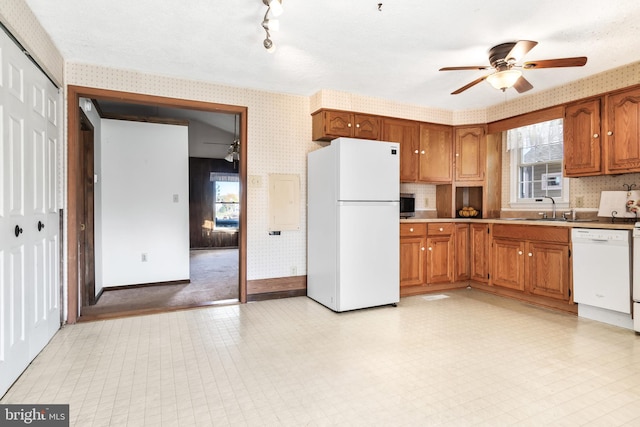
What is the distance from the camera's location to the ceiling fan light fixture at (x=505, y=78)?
2.82 metres

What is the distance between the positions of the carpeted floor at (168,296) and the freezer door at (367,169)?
6.39ft

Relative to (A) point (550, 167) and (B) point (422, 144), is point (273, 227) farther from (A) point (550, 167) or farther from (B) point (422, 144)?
(A) point (550, 167)

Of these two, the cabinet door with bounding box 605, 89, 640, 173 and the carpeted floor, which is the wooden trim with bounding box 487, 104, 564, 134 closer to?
the cabinet door with bounding box 605, 89, 640, 173

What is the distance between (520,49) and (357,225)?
2.02m

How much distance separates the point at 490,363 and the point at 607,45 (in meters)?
2.76

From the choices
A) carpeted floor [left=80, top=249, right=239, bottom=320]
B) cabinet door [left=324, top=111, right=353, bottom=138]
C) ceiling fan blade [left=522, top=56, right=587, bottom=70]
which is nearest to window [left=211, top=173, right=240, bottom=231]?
carpeted floor [left=80, top=249, right=239, bottom=320]

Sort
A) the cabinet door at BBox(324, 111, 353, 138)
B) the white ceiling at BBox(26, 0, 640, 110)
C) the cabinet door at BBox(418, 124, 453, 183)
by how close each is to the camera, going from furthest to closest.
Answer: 1. the cabinet door at BBox(418, 124, 453, 183)
2. the cabinet door at BBox(324, 111, 353, 138)
3. the white ceiling at BBox(26, 0, 640, 110)

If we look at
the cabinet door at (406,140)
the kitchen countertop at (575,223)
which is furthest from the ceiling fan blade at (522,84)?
the cabinet door at (406,140)

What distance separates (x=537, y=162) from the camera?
14.5ft

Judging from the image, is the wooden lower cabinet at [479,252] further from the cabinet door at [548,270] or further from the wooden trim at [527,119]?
the wooden trim at [527,119]

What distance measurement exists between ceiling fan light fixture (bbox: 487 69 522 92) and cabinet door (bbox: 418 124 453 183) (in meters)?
1.69

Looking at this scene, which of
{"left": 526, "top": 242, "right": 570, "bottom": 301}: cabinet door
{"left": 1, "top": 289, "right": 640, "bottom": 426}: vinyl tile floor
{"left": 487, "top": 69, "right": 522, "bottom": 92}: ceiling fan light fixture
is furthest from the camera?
{"left": 526, "top": 242, "right": 570, "bottom": 301}: cabinet door

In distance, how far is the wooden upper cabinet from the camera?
3994 millimetres

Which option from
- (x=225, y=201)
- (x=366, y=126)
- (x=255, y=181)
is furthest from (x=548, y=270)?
(x=225, y=201)
